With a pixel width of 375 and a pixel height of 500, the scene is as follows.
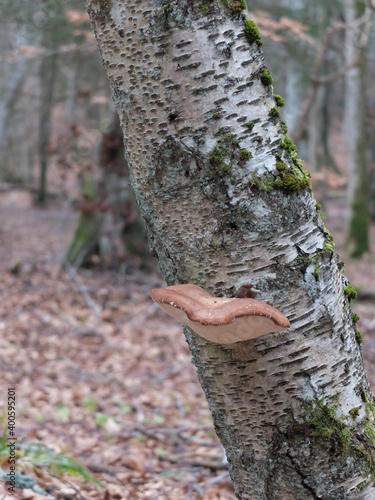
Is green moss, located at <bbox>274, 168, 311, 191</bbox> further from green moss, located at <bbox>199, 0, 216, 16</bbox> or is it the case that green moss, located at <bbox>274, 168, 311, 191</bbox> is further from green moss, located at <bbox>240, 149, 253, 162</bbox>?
green moss, located at <bbox>199, 0, 216, 16</bbox>

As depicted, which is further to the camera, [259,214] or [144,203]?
[144,203]

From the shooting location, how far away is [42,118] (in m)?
18.9

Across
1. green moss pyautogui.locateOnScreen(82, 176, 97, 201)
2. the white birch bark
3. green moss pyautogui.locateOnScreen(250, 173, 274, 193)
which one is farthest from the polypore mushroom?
the white birch bark

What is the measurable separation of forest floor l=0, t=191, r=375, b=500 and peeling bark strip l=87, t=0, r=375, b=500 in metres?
1.54

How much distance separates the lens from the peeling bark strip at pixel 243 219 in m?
1.59

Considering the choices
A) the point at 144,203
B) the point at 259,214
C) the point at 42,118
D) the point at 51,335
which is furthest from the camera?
the point at 42,118

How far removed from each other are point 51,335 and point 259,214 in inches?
211

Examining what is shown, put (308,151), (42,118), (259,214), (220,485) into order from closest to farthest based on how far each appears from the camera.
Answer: (259,214) < (220,485) < (308,151) < (42,118)

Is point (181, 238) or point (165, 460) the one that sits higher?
point (181, 238)

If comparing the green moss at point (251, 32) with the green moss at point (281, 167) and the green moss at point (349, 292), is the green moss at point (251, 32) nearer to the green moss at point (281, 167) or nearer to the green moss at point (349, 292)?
the green moss at point (281, 167)

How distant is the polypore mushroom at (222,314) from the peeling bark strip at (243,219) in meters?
0.18

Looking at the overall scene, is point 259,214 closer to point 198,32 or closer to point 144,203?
point 144,203

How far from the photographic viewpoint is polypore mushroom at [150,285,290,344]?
4.45ft

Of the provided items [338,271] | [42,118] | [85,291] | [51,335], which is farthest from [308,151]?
[338,271]
